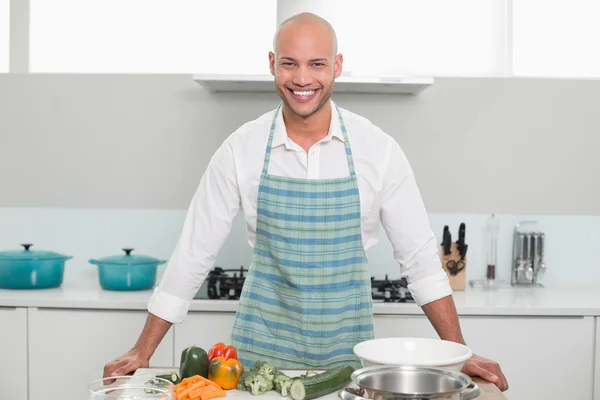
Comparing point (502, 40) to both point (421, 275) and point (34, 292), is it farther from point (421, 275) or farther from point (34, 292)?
point (34, 292)

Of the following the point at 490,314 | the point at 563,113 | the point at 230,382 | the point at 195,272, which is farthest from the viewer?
the point at 563,113

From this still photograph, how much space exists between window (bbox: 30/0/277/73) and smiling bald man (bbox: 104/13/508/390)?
5.14 feet

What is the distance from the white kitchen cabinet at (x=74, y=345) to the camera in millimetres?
3225

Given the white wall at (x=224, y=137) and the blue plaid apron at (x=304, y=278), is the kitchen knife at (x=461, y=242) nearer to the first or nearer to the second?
the white wall at (x=224, y=137)

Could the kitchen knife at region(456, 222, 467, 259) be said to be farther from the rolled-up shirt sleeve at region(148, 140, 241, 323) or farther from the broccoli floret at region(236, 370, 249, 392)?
the broccoli floret at region(236, 370, 249, 392)

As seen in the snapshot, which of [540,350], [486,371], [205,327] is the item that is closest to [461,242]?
[540,350]

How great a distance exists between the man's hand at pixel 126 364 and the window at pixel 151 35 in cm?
211

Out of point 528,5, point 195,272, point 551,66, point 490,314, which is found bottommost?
point 490,314

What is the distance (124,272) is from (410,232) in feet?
4.96

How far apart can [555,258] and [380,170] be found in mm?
1818

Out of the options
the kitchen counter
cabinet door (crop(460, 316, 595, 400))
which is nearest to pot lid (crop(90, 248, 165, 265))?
the kitchen counter

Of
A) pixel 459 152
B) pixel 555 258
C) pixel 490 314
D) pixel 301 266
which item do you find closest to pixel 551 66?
pixel 459 152

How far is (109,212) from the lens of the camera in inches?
152

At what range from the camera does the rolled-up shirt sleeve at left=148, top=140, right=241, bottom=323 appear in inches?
86.3
